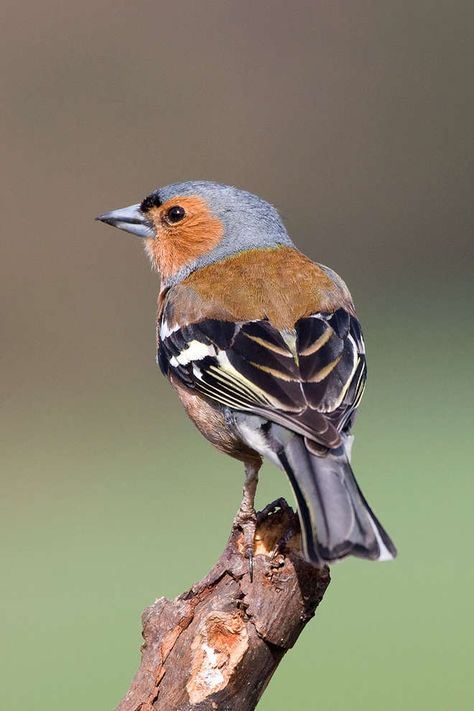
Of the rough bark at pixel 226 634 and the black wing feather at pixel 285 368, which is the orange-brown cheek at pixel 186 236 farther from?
the rough bark at pixel 226 634

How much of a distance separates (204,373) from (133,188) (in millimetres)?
10616

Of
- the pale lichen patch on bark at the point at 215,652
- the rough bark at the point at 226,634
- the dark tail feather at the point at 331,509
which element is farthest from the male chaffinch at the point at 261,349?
the pale lichen patch on bark at the point at 215,652

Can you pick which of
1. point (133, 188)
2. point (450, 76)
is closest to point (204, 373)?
point (133, 188)

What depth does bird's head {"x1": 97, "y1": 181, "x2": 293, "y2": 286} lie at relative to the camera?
6.10 m

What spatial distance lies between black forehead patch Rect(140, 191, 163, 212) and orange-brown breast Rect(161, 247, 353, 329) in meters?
0.67

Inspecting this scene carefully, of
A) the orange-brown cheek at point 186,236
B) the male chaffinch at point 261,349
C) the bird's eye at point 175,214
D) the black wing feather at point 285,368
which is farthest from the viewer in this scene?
the bird's eye at point 175,214

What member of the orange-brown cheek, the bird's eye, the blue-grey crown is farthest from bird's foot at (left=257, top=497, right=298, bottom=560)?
the bird's eye

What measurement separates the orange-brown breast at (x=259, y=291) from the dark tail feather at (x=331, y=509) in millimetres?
775

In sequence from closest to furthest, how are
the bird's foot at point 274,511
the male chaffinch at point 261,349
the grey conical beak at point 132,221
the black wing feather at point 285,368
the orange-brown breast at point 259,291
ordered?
1. the male chaffinch at point 261,349
2. the bird's foot at point 274,511
3. the black wing feather at point 285,368
4. the orange-brown breast at point 259,291
5. the grey conical beak at point 132,221

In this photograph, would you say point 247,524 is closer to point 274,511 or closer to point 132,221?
point 274,511

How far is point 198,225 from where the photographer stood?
6219 mm

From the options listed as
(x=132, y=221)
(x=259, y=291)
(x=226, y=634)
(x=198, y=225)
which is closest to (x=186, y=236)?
(x=198, y=225)

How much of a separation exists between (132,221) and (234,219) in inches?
23.4

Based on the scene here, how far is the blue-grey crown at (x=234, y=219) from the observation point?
6055 mm
